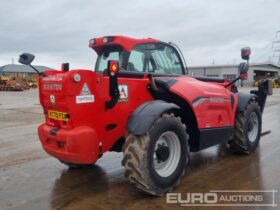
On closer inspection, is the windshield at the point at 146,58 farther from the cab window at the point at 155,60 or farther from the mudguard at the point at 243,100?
the mudguard at the point at 243,100

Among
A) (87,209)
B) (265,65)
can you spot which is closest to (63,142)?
(87,209)

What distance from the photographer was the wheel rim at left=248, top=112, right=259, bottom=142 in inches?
258

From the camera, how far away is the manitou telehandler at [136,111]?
4031 mm

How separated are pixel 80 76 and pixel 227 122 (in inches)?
110

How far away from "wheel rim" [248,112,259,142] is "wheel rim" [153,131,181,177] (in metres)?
2.55

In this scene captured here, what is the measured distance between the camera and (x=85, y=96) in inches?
160

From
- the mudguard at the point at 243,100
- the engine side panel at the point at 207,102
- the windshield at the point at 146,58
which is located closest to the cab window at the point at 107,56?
the windshield at the point at 146,58

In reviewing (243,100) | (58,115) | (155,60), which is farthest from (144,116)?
(243,100)

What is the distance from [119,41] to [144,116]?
141 cm

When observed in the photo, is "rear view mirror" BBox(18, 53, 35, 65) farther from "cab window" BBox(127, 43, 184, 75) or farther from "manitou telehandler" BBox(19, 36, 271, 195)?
"cab window" BBox(127, 43, 184, 75)

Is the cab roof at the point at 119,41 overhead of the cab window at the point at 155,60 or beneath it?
overhead

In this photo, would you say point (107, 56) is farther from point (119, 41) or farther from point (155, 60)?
point (155, 60)

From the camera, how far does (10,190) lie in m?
4.62

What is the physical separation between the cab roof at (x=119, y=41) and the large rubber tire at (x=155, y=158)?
4.31 ft
